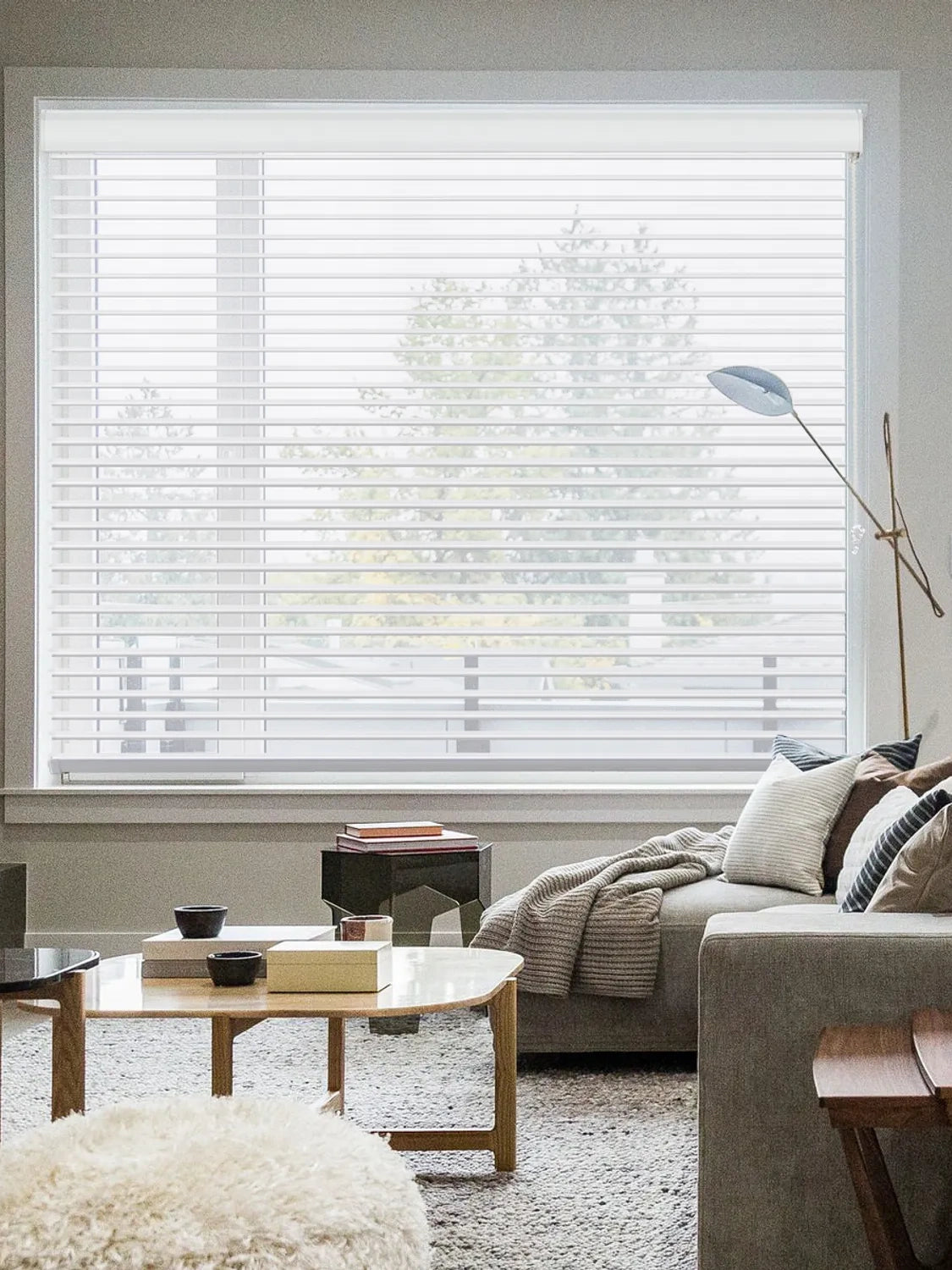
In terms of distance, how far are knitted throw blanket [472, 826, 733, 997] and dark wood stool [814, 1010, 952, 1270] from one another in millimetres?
1422

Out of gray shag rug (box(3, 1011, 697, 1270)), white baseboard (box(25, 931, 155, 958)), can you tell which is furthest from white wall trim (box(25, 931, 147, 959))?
gray shag rug (box(3, 1011, 697, 1270))

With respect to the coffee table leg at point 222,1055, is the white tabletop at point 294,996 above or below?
above

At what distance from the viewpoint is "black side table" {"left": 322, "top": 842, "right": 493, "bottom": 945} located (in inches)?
145

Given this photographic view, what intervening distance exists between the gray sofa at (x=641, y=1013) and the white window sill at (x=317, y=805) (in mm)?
1142

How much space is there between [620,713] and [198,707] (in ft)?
4.65

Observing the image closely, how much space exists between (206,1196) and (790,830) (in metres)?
2.46

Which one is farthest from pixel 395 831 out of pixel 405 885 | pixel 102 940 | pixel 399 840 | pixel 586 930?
pixel 102 940

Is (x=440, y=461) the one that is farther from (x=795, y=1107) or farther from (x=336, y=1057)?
(x=795, y=1107)

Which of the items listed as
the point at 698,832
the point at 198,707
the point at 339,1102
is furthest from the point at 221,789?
the point at 339,1102

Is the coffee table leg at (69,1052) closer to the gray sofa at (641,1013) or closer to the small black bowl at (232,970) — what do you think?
the small black bowl at (232,970)

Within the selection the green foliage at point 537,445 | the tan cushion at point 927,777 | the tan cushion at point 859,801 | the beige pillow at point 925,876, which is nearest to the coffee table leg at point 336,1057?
the beige pillow at point 925,876

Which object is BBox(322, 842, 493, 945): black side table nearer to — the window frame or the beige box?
the window frame

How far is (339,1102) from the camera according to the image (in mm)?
2654

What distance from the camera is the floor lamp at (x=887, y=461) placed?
430 centimetres
